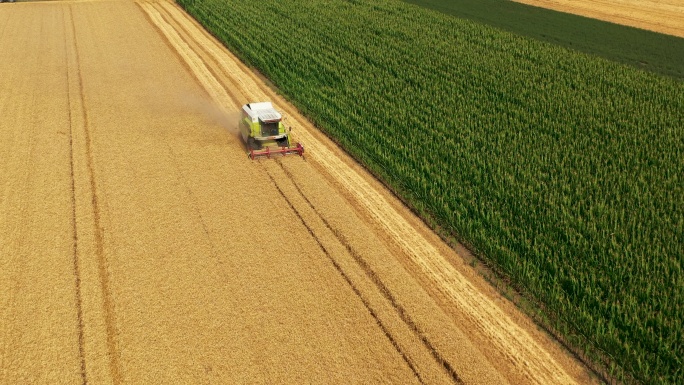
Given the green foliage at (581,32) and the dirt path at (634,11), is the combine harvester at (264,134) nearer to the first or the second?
the green foliage at (581,32)

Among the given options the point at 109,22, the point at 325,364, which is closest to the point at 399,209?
the point at 325,364

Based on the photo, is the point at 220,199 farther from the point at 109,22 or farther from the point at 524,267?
the point at 109,22

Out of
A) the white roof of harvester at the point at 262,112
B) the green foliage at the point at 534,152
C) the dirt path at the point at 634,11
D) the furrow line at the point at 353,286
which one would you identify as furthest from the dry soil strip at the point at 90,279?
the dirt path at the point at 634,11

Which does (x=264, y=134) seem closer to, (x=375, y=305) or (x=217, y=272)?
(x=217, y=272)

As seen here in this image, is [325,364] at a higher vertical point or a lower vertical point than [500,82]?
lower

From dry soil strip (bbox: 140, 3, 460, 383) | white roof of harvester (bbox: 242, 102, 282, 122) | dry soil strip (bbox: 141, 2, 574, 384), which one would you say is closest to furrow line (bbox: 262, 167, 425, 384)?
dry soil strip (bbox: 140, 3, 460, 383)

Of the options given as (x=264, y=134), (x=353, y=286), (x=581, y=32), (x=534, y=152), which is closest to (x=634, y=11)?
(x=581, y=32)
